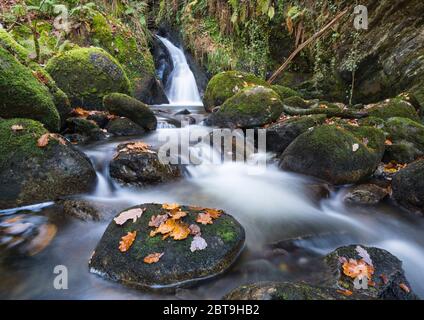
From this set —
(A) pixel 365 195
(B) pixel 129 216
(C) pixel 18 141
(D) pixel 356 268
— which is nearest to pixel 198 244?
(B) pixel 129 216

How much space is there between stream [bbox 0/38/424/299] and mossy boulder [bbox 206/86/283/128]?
62.5 inches

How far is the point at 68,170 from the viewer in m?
4.22

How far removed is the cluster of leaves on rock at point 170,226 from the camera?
288 cm

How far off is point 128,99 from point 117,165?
2.52m

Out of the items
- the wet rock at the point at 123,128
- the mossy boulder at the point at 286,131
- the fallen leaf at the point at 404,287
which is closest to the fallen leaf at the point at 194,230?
the fallen leaf at the point at 404,287

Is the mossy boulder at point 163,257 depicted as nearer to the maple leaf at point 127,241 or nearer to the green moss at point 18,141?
the maple leaf at point 127,241

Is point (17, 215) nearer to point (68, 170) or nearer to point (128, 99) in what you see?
point (68, 170)

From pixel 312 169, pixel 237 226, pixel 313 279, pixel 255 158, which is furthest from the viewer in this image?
pixel 255 158

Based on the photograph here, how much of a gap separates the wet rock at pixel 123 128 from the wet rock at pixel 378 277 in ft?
16.5

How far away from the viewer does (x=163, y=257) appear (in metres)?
2.78

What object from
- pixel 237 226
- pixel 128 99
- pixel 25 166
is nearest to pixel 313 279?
pixel 237 226

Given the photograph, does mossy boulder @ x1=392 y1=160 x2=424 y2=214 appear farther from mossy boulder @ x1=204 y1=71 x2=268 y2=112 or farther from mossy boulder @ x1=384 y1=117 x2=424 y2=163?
mossy boulder @ x1=204 y1=71 x2=268 y2=112

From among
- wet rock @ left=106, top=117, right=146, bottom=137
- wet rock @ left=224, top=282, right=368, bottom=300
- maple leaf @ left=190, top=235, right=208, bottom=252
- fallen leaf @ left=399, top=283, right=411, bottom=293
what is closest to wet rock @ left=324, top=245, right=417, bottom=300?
fallen leaf @ left=399, top=283, right=411, bottom=293

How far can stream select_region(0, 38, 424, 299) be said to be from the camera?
2773mm
